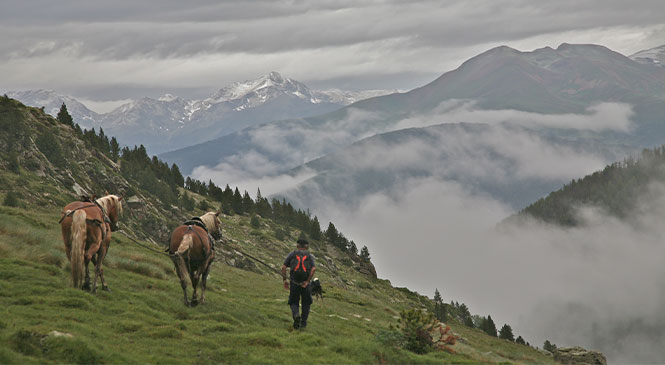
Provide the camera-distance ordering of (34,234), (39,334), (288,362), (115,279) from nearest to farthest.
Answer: (39,334)
(288,362)
(115,279)
(34,234)

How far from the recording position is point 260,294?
32.2 metres

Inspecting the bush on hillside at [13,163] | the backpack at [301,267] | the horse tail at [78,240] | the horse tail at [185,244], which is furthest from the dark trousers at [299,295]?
the bush on hillside at [13,163]

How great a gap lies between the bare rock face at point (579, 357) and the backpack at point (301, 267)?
40.1 m

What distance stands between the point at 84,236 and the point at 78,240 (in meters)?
0.30

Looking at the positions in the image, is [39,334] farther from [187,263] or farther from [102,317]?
[187,263]

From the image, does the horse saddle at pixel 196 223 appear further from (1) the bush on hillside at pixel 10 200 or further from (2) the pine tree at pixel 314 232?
(2) the pine tree at pixel 314 232

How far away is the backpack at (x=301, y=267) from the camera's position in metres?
18.4

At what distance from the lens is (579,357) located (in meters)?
49.7

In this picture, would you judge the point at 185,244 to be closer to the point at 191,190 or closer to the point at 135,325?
the point at 135,325

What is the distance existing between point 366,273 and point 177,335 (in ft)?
274

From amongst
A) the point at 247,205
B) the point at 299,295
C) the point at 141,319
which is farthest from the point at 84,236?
the point at 247,205

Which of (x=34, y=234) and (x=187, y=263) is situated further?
(x=34, y=234)

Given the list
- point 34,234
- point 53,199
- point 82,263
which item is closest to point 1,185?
point 53,199

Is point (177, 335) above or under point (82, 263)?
under
